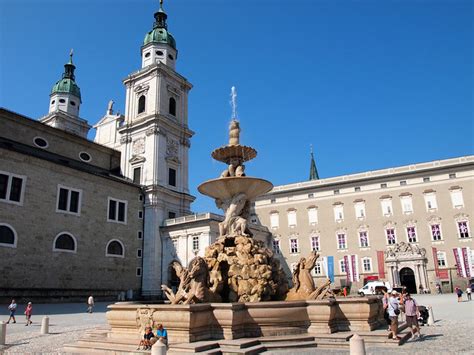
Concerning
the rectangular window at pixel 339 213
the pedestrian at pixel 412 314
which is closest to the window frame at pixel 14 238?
the pedestrian at pixel 412 314

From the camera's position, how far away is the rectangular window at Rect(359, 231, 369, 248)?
137ft

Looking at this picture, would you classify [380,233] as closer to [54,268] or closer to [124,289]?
[124,289]

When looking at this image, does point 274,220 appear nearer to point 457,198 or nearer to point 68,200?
point 457,198

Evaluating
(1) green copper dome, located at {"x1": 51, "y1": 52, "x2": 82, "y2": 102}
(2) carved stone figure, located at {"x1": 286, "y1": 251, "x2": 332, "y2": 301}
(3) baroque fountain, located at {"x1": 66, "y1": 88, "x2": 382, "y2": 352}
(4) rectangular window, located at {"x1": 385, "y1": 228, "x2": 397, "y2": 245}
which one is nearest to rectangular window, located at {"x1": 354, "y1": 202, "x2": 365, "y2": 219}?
(4) rectangular window, located at {"x1": 385, "y1": 228, "x2": 397, "y2": 245}

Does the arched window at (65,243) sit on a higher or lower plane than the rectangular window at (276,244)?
lower

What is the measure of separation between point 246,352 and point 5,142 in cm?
3018

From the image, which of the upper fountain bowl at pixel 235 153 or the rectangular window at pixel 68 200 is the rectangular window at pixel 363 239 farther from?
the upper fountain bowl at pixel 235 153

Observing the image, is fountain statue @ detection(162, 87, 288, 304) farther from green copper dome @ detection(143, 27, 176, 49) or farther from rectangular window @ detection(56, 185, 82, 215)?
green copper dome @ detection(143, 27, 176, 49)

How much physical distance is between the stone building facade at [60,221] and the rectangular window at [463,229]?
31.5m

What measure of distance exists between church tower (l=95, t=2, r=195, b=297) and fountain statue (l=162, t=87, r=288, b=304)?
25645 mm

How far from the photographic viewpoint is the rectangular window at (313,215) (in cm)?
4453

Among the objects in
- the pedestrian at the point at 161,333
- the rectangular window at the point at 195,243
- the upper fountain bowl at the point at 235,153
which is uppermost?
the upper fountain bowl at the point at 235,153

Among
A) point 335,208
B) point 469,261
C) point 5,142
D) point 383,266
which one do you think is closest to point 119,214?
point 5,142

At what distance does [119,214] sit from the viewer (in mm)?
36500
